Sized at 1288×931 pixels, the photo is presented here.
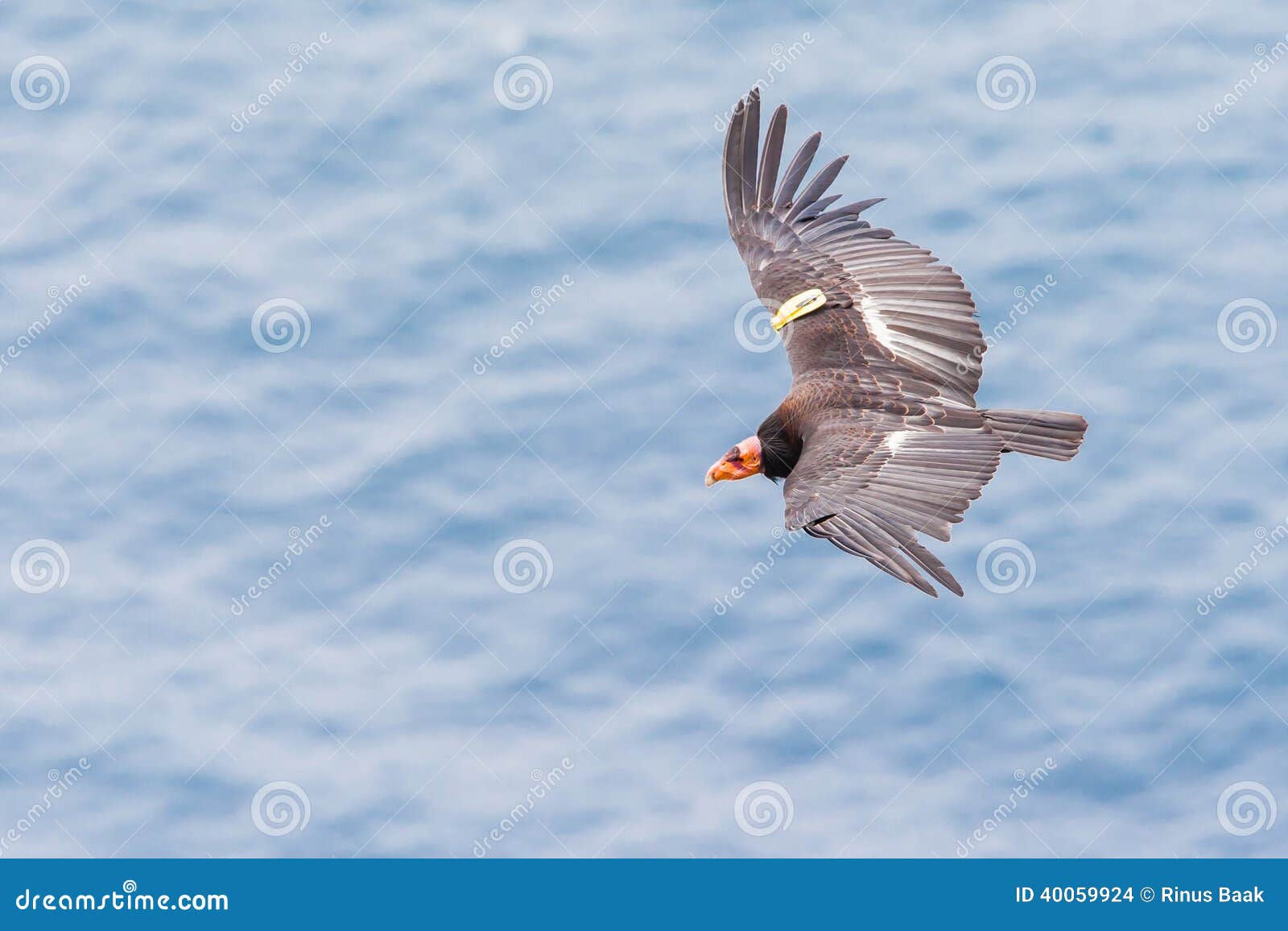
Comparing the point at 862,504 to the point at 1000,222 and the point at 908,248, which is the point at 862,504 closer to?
the point at 908,248

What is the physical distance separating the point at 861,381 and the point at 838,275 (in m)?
1.99

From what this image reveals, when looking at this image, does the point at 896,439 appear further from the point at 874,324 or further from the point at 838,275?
the point at 838,275

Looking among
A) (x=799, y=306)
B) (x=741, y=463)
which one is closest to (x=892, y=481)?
(x=741, y=463)

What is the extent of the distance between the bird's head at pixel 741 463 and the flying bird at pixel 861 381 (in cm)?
2

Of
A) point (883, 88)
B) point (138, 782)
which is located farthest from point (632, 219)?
point (138, 782)

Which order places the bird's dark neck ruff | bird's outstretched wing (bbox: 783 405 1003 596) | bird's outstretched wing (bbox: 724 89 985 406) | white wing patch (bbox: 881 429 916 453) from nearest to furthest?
bird's outstretched wing (bbox: 783 405 1003 596) → white wing patch (bbox: 881 429 916 453) → the bird's dark neck ruff → bird's outstretched wing (bbox: 724 89 985 406)

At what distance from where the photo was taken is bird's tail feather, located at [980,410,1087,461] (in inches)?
931

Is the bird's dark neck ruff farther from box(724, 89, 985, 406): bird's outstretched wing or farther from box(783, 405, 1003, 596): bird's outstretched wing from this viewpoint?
box(724, 89, 985, 406): bird's outstretched wing

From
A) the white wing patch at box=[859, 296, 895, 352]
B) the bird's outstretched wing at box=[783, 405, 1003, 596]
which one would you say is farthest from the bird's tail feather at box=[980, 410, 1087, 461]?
the white wing patch at box=[859, 296, 895, 352]

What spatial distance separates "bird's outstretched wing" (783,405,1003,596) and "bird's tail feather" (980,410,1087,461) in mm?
229

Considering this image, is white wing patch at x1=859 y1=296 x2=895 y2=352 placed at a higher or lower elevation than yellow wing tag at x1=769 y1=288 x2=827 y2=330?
lower

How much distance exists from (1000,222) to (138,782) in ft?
47.4

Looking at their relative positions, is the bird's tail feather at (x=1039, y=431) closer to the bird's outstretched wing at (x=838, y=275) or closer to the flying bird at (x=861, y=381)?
the flying bird at (x=861, y=381)

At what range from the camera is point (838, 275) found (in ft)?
86.1
